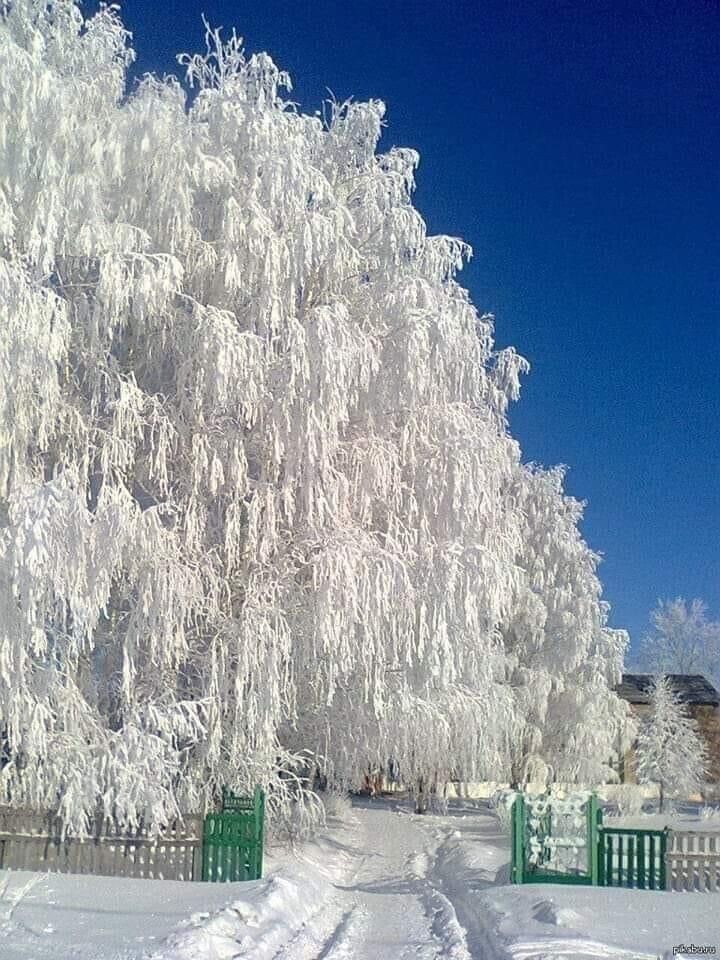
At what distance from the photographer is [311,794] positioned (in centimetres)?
1529

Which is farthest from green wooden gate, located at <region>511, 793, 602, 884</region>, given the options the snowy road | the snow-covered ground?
the snowy road

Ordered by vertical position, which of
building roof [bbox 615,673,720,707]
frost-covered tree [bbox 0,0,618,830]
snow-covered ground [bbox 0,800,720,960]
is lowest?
snow-covered ground [bbox 0,800,720,960]

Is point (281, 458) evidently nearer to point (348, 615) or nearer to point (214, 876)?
point (348, 615)

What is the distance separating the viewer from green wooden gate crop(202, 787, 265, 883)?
1315 cm

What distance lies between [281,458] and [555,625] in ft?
56.2

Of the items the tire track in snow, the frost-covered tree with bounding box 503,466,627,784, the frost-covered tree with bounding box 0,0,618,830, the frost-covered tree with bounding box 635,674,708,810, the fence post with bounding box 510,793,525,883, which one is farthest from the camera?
the frost-covered tree with bounding box 635,674,708,810

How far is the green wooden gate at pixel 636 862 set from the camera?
43.8 ft

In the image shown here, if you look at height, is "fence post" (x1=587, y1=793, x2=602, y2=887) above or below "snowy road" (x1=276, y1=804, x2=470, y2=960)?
above

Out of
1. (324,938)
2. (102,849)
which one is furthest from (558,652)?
(324,938)

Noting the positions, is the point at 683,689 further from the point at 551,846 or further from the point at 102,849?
the point at 102,849

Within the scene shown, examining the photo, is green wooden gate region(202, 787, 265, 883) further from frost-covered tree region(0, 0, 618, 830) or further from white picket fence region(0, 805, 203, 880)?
frost-covered tree region(0, 0, 618, 830)

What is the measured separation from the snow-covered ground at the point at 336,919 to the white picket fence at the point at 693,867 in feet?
2.48

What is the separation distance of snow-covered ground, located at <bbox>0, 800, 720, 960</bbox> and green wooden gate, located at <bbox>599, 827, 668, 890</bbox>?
74 cm

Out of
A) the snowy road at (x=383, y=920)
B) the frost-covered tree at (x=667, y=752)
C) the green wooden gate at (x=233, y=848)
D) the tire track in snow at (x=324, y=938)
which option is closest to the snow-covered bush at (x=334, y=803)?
the snowy road at (x=383, y=920)
